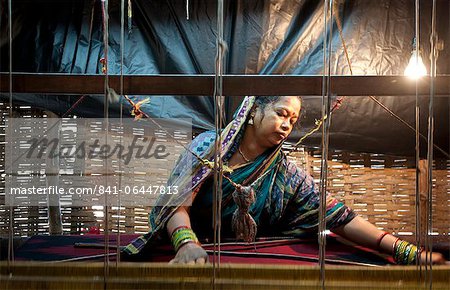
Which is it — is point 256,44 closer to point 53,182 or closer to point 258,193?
point 258,193

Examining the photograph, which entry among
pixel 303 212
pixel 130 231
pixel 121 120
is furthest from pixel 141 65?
pixel 303 212

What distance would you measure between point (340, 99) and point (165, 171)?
0.68 meters

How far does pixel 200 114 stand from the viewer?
253 centimetres

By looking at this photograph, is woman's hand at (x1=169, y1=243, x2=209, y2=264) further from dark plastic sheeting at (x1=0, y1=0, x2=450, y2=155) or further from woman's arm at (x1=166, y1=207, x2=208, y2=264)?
dark plastic sheeting at (x1=0, y1=0, x2=450, y2=155)

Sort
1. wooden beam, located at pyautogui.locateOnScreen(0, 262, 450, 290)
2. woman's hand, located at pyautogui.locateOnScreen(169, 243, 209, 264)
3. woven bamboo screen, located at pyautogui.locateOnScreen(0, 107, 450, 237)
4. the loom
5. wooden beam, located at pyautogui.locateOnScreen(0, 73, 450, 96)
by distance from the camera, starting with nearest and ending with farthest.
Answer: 1. wooden beam, located at pyautogui.locateOnScreen(0, 262, 450, 290)
2. wooden beam, located at pyautogui.locateOnScreen(0, 73, 450, 96)
3. woman's hand, located at pyautogui.locateOnScreen(169, 243, 209, 264)
4. the loom
5. woven bamboo screen, located at pyautogui.locateOnScreen(0, 107, 450, 237)

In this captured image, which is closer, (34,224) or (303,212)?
(303,212)

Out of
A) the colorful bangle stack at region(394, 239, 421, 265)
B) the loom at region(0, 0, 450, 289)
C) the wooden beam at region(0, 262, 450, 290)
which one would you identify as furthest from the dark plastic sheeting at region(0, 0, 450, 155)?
the wooden beam at region(0, 262, 450, 290)

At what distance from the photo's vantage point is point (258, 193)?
2383mm

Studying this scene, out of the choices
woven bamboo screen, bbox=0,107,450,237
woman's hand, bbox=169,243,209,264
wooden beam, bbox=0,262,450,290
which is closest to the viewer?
wooden beam, bbox=0,262,450,290

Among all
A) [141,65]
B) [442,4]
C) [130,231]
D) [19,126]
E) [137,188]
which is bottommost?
[130,231]

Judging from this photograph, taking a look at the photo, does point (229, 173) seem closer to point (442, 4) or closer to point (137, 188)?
point (137, 188)

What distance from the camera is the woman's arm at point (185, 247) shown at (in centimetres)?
222

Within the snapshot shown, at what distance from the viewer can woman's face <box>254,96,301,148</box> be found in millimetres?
2377

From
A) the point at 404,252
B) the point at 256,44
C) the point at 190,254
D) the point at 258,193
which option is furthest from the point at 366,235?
the point at 256,44
